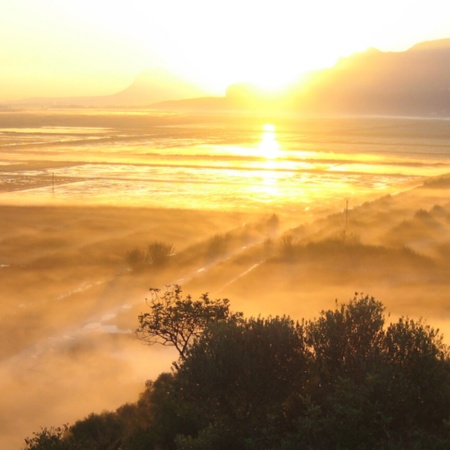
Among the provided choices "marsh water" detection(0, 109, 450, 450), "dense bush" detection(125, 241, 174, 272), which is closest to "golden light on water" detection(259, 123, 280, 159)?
"marsh water" detection(0, 109, 450, 450)

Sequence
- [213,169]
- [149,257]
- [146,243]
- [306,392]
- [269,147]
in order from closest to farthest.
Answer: [306,392], [149,257], [146,243], [213,169], [269,147]

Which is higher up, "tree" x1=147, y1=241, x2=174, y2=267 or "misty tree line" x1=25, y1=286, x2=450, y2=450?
"misty tree line" x1=25, y1=286, x2=450, y2=450

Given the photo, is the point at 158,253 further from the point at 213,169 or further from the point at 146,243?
the point at 213,169

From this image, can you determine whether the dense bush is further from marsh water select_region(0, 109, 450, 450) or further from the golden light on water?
the golden light on water

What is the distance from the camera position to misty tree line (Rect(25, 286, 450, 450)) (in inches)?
405

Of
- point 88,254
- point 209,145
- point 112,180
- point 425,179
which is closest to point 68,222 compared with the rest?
point 88,254

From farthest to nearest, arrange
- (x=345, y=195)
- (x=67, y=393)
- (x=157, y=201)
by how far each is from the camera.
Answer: (x=345, y=195) → (x=157, y=201) → (x=67, y=393)

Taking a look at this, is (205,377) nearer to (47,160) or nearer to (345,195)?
(345,195)

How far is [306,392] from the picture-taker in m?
11.6

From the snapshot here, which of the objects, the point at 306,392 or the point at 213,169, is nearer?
the point at 306,392

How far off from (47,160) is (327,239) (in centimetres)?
3901

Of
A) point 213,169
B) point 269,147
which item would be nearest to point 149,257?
point 213,169

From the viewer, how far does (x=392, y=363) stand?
11562mm

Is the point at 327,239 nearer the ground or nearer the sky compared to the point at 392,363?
nearer the ground
